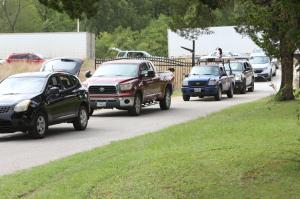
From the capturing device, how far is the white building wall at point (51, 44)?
2185 inches

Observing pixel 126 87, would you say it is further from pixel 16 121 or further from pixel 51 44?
pixel 51 44

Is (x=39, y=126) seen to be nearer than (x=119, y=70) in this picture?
Yes

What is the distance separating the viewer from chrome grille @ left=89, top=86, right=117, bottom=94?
22.8 metres

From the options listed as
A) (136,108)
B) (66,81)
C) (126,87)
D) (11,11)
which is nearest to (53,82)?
(66,81)

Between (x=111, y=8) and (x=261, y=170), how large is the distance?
76.4 metres

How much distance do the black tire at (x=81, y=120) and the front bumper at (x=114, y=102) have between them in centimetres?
373

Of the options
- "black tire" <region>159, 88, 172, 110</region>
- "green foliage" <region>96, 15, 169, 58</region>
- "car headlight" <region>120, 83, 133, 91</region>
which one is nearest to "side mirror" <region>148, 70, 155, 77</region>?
"black tire" <region>159, 88, 172, 110</region>

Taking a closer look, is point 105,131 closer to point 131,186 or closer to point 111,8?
point 131,186

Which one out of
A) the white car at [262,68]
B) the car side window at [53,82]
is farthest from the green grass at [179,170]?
the white car at [262,68]

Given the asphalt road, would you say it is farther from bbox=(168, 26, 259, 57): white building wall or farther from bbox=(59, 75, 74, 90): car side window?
bbox=(168, 26, 259, 57): white building wall

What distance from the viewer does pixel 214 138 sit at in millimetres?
13625

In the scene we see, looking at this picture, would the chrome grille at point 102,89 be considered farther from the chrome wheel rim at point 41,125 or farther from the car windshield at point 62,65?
the car windshield at point 62,65

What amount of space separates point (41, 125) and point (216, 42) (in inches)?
1888

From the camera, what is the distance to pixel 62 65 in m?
31.2
